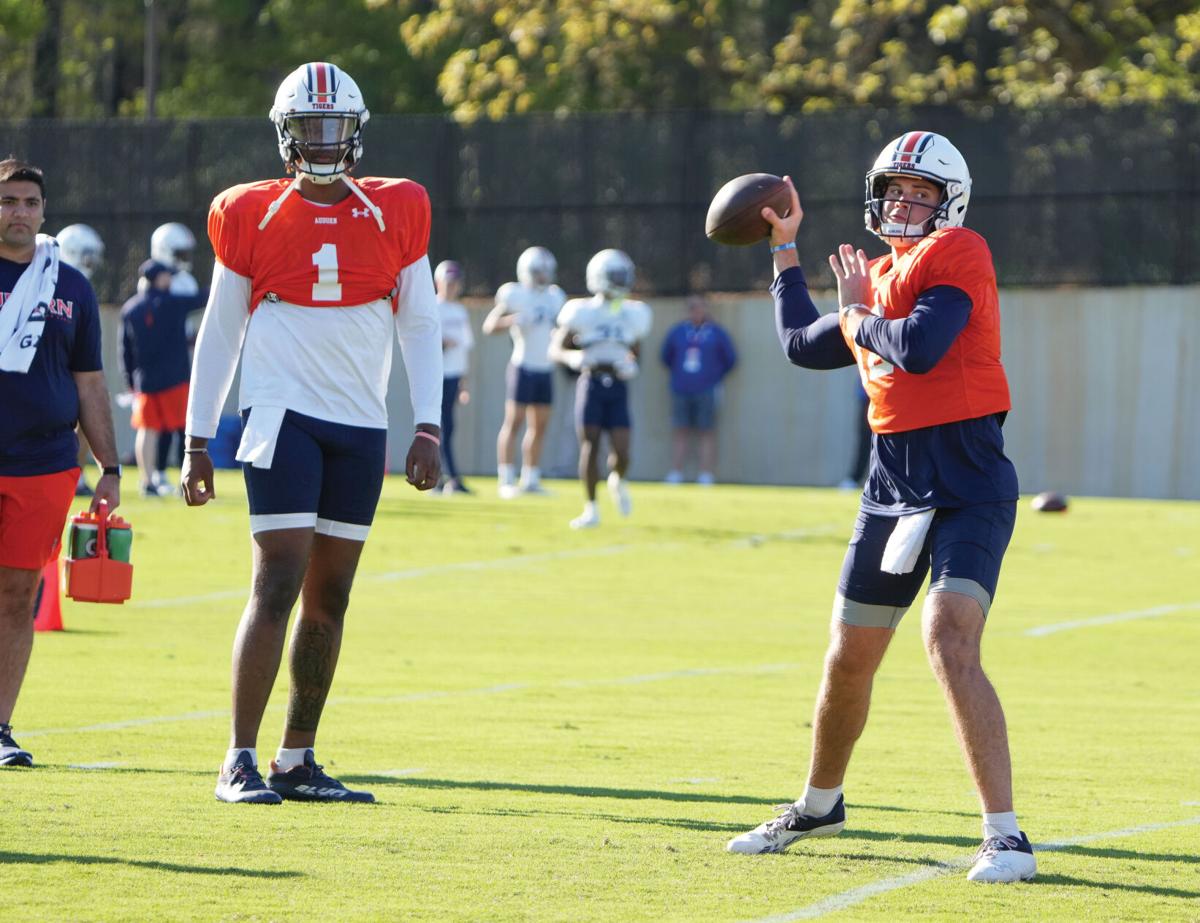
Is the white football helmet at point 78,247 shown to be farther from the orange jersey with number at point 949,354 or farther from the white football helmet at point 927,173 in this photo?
the orange jersey with number at point 949,354

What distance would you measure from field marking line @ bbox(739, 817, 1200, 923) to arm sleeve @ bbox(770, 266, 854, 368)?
5.14 ft

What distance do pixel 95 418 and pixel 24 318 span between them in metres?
0.47

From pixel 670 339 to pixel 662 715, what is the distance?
734 inches

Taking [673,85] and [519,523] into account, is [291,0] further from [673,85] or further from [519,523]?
[519,523]

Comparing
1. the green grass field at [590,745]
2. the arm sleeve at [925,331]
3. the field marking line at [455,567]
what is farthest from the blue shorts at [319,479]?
the field marking line at [455,567]

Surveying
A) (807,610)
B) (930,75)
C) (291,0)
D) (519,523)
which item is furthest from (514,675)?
(291,0)

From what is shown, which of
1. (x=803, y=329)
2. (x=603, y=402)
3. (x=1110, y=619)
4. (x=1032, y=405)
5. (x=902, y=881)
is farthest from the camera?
(x=1032, y=405)

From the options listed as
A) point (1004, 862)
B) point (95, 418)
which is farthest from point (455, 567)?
point (1004, 862)

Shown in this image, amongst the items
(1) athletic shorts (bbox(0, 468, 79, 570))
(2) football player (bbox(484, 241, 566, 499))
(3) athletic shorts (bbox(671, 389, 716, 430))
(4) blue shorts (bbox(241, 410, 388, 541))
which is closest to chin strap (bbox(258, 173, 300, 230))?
(4) blue shorts (bbox(241, 410, 388, 541))

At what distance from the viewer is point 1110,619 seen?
→ 15.1 metres

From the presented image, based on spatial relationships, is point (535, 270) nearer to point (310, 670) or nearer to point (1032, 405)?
point (1032, 405)

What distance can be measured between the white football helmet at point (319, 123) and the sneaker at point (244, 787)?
1.91m

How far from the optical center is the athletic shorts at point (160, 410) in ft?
67.9

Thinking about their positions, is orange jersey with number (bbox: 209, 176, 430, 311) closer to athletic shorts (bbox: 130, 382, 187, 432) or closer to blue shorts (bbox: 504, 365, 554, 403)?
athletic shorts (bbox: 130, 382, 187, 432)
